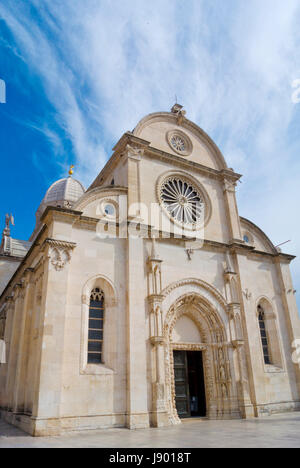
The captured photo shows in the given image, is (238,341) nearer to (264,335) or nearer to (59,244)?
(264,335)

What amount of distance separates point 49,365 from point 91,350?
6.99 feet

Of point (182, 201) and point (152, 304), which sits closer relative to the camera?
point (152, 304)

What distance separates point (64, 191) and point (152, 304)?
25171 mm

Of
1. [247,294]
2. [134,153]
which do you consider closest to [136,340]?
[247,294]

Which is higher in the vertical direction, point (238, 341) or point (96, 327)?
point (96, 327)

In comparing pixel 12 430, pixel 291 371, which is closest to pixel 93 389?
pixel 12 430

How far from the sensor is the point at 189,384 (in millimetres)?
16891

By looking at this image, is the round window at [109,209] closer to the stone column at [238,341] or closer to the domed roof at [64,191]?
the stone column at [238,341]

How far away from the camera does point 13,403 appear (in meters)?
15.9

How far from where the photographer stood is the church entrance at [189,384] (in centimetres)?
1602

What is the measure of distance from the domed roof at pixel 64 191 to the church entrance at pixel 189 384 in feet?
77.6

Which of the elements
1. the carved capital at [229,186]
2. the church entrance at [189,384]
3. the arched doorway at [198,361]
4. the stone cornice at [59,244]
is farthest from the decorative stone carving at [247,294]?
the stone cornice at [59,244]
